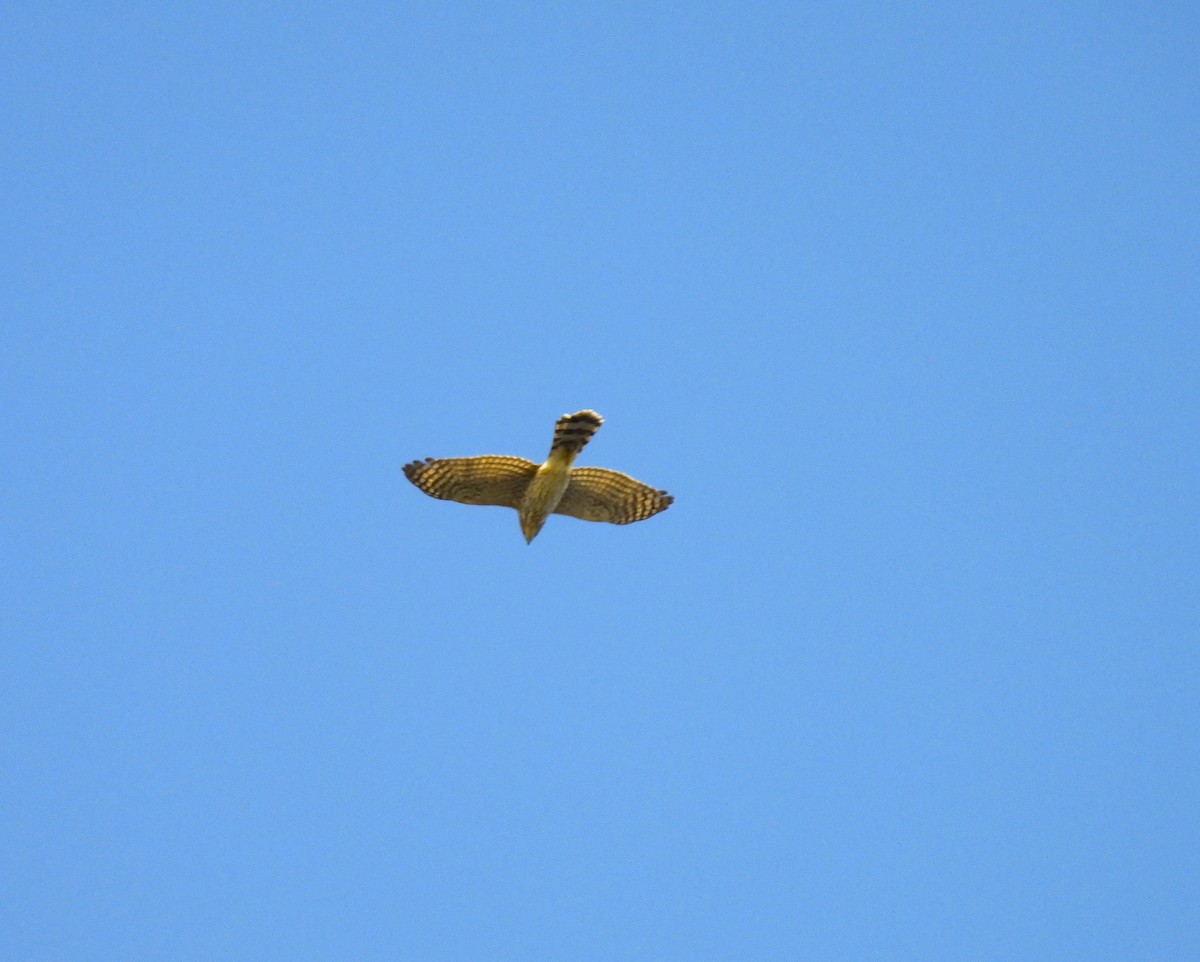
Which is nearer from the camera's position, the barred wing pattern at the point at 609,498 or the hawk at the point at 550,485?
the hawk at the point at 550,485

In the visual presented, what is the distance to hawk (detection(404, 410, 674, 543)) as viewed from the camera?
17672mm

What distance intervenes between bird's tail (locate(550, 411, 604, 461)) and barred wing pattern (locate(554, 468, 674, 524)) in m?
0.71

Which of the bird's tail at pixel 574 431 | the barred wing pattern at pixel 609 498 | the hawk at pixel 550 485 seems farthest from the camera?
the barred wing pattern at pixel 609 498

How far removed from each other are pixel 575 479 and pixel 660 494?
1.18m

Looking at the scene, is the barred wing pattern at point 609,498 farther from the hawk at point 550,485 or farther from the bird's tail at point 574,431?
the bird's tail at point 574,431

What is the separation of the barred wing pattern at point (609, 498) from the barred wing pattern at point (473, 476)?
0.65m

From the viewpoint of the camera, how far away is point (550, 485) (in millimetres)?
18062

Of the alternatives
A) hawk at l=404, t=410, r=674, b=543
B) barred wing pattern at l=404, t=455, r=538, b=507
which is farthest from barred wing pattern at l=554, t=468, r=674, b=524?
barred wing pattern at l=404, t=455, r=538, b=507

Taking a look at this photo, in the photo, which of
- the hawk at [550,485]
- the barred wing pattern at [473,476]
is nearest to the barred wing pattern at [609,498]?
the hawk at [550,485]

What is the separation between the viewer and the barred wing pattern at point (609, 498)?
60.8 feet

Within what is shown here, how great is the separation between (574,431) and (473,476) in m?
1.64

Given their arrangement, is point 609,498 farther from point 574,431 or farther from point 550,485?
point 574,431

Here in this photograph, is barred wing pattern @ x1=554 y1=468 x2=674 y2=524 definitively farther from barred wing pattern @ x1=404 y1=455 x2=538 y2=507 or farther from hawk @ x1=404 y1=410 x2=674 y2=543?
barred wing pattern @ x1=404 y1=455 x2=538 y2=507

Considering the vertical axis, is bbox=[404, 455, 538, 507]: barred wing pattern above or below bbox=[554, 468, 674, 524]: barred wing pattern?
below
